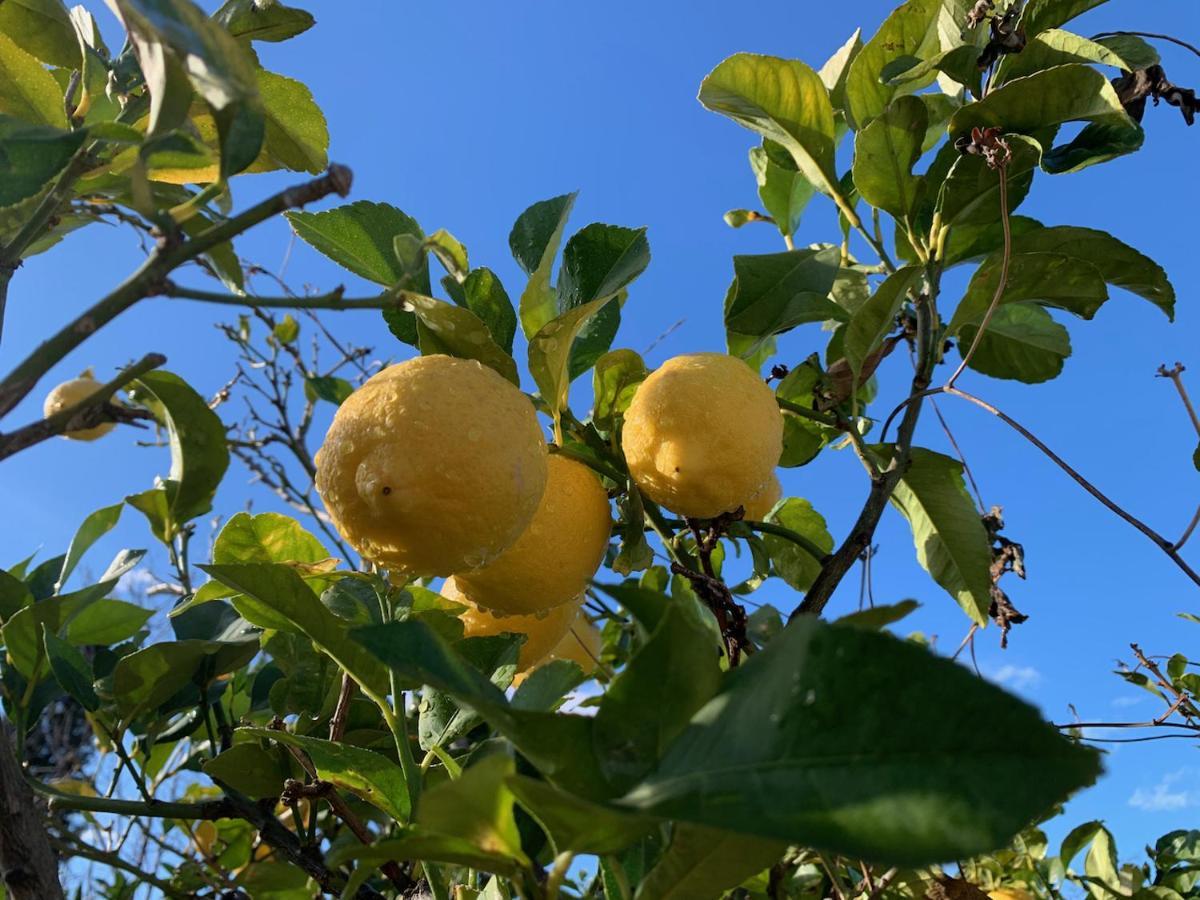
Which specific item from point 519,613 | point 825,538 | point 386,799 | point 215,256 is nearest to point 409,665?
point 386,799

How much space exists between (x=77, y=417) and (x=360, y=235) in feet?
1.46

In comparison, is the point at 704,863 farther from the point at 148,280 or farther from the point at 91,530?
the point at 91,530

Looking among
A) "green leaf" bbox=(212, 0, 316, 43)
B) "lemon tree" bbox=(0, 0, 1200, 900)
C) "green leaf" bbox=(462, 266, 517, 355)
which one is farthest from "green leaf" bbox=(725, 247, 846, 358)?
"green leaf" bbox=(212, 0, 316, 43)

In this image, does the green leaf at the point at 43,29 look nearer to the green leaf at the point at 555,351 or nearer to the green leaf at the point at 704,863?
the green leaf at the point at 555,351

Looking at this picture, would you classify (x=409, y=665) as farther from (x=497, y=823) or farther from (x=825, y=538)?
(x=825, y=538)

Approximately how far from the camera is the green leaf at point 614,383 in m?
0.97

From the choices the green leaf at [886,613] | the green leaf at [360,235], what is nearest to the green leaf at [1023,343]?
the green leaf at [360,235]

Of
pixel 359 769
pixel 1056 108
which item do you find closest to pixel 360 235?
pixel 359 769

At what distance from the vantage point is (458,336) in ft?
2.51

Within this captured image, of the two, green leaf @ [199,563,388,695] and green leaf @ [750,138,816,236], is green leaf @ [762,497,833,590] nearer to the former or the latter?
green leaf @ [750,138,816,236]

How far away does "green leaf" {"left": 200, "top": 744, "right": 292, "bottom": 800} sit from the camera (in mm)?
808

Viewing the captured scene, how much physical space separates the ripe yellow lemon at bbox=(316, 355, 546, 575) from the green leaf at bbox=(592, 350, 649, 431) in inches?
11.1

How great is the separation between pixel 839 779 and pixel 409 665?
179 mm

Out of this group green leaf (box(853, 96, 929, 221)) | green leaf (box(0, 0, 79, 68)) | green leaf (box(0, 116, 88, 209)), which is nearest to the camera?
green leaf (box(0, 116, 88, 209))
